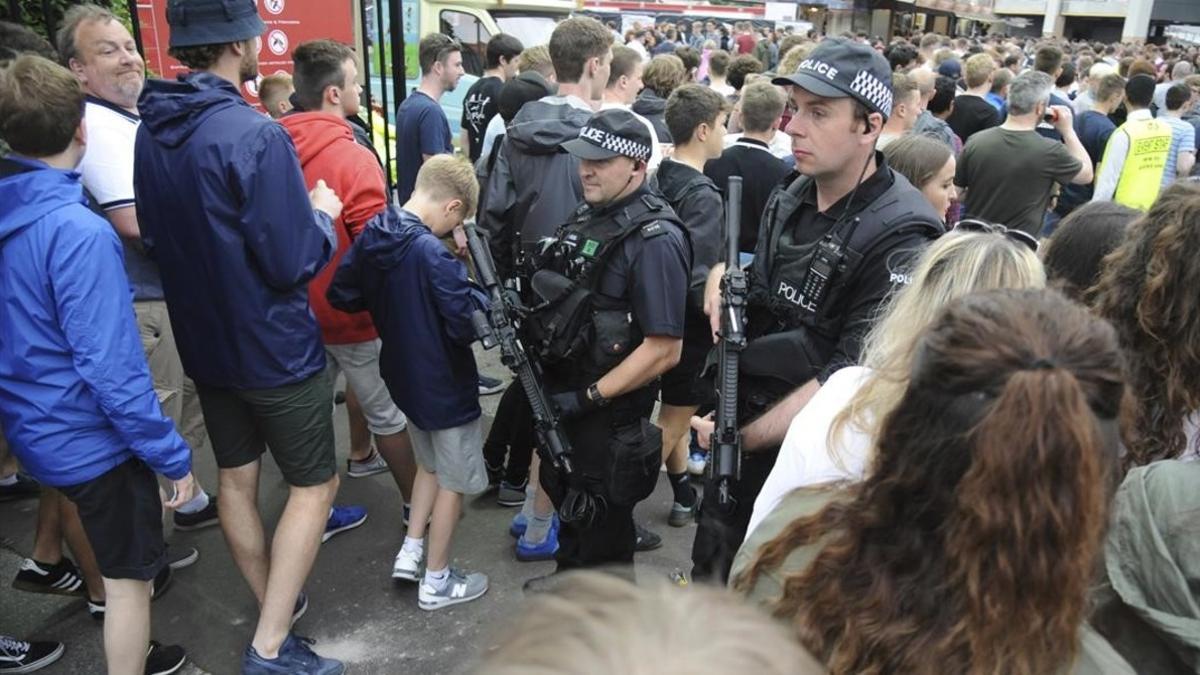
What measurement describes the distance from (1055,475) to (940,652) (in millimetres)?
254

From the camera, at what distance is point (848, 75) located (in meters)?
2.42

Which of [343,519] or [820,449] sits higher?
[820,449]

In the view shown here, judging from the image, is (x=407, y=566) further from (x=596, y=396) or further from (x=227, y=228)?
(x=227, y=228)

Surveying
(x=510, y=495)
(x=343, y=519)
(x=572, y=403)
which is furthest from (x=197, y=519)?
(x=572, y=403)

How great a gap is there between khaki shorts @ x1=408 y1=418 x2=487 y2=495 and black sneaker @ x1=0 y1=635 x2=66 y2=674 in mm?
1414

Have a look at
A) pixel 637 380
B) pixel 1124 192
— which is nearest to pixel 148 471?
pixel 637 380

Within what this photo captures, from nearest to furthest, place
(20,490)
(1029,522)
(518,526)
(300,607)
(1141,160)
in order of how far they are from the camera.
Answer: (1029,522) → (300,607) → (518,526) → (20,490) → (1141,160)

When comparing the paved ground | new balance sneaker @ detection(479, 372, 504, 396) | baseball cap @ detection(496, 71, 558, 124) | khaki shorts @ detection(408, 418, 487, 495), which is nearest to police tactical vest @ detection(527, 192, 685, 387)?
khaki shorts @ detection(408, 418, 487, 495)

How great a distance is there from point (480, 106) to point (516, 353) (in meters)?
3.85

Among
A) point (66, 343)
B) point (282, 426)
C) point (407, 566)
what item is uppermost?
point (66, 343)

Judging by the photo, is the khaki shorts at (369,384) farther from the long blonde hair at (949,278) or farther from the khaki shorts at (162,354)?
the long blonde hair at (949,278)

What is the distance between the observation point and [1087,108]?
7824 mm

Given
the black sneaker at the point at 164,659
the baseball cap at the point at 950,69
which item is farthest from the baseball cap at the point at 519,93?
the baseball cap at the point at 950,69

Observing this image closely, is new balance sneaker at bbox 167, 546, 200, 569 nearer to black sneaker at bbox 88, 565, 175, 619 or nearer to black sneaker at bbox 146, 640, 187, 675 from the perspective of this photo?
black sneaker at bbox 88, 565, 175, 619
